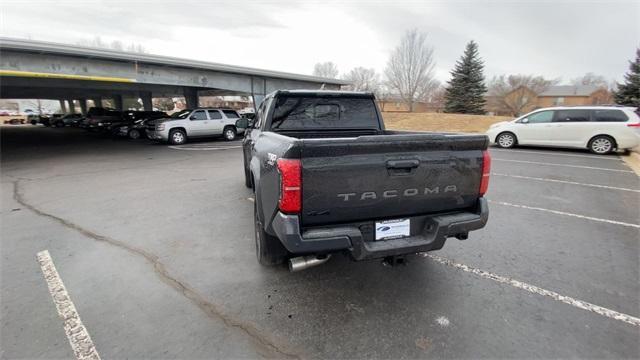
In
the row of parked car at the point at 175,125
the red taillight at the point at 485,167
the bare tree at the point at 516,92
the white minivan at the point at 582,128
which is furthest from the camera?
the bare tree at the point at 516,92

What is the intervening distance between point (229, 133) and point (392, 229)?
16111 millimetres

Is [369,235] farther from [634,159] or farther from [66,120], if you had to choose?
[66,120]

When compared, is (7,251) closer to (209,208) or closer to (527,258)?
(209,208)

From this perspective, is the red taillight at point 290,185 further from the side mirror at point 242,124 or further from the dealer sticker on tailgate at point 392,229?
the side mirror at point 242,124

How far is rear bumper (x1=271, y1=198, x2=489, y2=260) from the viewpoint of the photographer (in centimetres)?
224

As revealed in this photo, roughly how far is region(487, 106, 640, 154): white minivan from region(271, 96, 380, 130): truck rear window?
35.9 feet

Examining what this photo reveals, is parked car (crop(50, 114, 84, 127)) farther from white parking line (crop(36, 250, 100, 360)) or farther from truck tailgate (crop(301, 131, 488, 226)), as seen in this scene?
truck tailgate (crop(301, 131, 488, 226))

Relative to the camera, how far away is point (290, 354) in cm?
219

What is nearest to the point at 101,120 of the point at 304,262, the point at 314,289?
the point at 314,289

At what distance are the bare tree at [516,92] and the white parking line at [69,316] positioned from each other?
54.2m

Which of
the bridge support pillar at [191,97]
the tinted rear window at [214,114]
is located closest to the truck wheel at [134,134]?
the bridge support pillar at [191,97]

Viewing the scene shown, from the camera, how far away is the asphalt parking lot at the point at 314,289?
90.1 inches

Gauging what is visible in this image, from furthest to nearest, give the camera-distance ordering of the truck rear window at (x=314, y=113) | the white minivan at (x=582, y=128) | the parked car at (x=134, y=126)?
the parked car at (x=134, y=126)
the white minivan at (x=582, y=128)
the truck rear window at (x=314, y=113)

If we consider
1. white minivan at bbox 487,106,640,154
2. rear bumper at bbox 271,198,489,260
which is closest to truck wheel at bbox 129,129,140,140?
rear bumper at bbox 271,198,489,260
